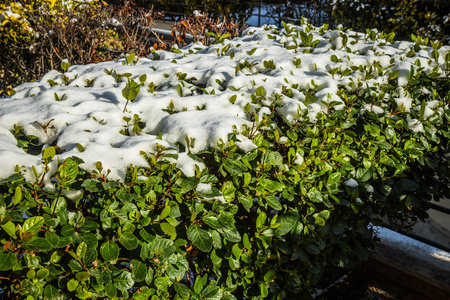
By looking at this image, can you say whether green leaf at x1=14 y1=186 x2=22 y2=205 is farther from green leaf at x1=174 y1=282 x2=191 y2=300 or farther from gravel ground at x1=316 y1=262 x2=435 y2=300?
gravel ground at x1=316 y1=262 x2=435 y2=300

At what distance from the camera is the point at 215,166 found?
1.93 metres

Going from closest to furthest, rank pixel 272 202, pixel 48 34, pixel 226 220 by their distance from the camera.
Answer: pixel 226 220 → pixel 272 202 → pixel 48 34

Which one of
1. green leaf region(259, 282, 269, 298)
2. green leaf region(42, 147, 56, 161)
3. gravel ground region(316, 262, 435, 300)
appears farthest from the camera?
gravel ground region(316, 262, 435, 300)

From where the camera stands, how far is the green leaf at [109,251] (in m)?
1.53

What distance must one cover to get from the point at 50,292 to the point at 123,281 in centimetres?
29

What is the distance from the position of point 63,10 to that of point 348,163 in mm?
5476

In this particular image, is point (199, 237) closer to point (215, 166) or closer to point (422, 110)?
point (215, 166)

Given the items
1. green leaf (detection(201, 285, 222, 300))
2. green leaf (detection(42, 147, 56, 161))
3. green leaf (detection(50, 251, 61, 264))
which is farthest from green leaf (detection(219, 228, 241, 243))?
green leaf (detection(42, 147, 56, 161))

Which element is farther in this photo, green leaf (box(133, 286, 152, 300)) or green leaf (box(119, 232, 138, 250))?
green leaf (box(133, 286, 152, 300))

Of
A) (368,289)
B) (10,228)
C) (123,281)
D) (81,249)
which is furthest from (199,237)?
(368,289)

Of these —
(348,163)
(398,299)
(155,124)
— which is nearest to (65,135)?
(155,124)

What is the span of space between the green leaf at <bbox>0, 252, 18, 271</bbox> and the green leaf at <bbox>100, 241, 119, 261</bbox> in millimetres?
325

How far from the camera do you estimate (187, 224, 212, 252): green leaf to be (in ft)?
5.38

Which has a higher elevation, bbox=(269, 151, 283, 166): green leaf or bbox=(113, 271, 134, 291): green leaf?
bbox=(269, 151, 283, 166): green leaf
